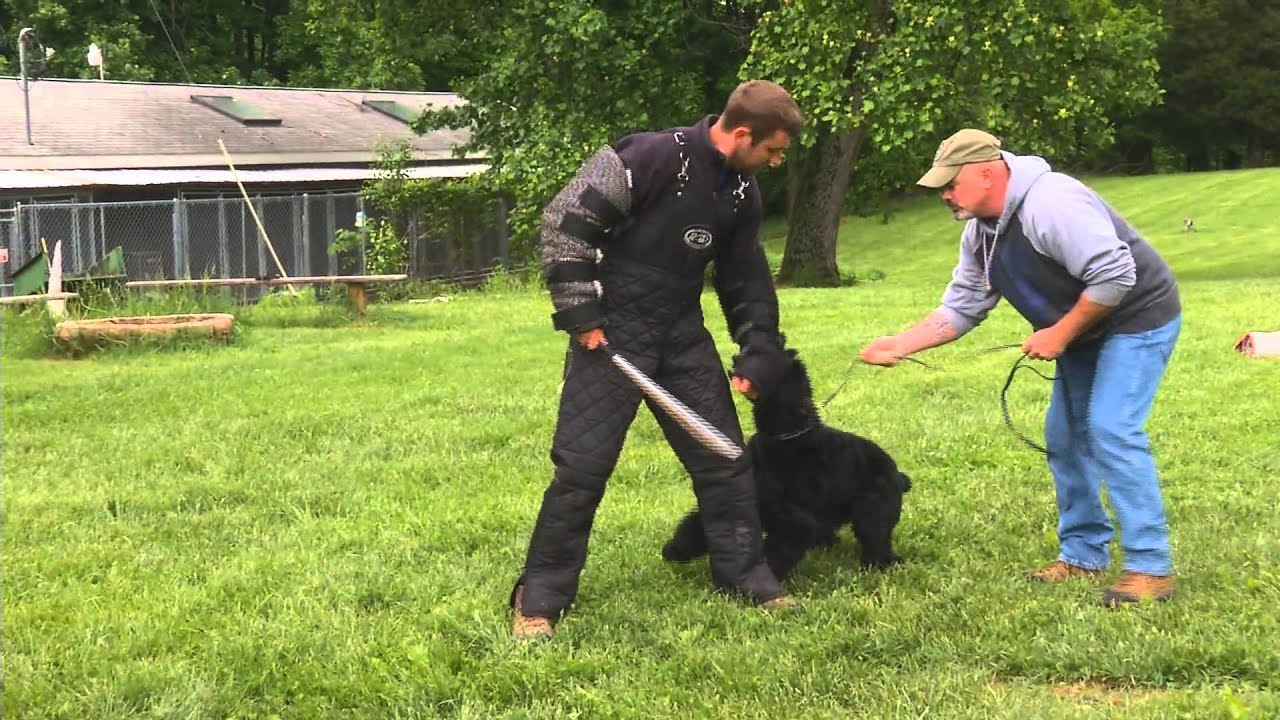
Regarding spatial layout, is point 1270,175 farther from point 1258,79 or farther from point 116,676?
point 116,676

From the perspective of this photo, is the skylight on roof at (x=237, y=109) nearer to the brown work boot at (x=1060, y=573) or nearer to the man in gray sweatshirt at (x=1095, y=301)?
the man in gray sweatshirt at (x=1095, y=301)

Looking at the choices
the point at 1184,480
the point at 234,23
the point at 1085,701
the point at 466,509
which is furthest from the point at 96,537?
the point at 234,23

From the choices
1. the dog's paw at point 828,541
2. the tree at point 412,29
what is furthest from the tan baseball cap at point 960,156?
the tree at point 412,29

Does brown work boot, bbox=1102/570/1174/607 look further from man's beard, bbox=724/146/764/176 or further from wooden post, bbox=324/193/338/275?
wooden post, bbox=324/193/338/275

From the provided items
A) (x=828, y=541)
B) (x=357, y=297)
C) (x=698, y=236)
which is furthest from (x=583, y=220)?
(x=357, y=297)

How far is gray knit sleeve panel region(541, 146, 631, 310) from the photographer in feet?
12.8

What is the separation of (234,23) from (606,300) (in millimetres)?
40820

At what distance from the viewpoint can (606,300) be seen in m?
4.05

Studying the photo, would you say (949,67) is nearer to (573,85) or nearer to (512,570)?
(573,85)

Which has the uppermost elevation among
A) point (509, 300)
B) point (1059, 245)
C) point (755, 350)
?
point (1059, 245)

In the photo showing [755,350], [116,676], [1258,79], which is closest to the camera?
[116,676]

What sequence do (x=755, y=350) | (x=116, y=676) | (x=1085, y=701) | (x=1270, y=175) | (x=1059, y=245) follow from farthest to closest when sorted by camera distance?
1. (x=1270, y=175)
2. (x=755, y=350)
3. (x=1059, y=245)
4. (x=116, y=676)
5. (x=1085, y=701)

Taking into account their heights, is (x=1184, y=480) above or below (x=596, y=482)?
below

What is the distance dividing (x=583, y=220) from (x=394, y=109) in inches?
1029
